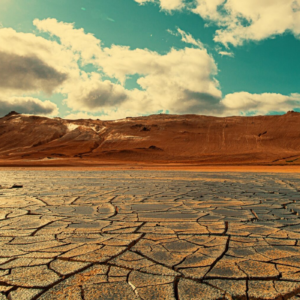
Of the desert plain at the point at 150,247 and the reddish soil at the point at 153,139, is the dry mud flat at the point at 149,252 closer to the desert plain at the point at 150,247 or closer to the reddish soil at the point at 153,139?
the desert plain at the point at 150,247

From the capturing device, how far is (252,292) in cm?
216

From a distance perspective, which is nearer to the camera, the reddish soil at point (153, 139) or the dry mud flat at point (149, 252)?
the dry mud flat at point (149, 252)

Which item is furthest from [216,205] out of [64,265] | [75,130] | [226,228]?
[75,130]

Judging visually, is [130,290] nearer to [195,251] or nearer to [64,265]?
[64,265]

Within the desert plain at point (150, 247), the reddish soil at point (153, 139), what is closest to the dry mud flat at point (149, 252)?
the desert plain at point (150, 247)

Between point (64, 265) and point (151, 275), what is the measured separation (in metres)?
0.83

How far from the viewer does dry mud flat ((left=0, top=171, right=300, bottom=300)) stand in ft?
7.22

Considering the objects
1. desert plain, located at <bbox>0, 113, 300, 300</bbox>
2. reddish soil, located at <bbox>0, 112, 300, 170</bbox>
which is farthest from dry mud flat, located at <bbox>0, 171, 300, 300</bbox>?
reddish soil, located at <bbox>0, 112, 300, 170</bbox>

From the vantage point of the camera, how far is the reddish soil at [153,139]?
40.4 metres

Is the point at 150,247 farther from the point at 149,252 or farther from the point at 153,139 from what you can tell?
the point at 153,139

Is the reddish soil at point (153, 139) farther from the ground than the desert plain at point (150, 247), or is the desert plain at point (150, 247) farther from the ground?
the reddish soil at point (153, 139)

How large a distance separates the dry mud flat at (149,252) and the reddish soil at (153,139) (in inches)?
1168

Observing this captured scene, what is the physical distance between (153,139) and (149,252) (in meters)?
50.4

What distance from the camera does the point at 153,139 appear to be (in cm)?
5331
